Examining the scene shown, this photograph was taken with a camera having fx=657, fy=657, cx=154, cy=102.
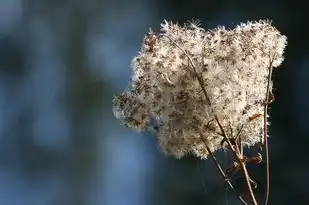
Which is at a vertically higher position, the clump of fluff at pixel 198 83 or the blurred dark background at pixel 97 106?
the blurred dark background at pixel 97 106

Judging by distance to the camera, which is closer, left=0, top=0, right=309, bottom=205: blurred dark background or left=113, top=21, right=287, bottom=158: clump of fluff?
left=113, top=21, right=287, bottom=158: clump of fluff

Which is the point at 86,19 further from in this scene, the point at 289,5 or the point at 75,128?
the point at 289,5

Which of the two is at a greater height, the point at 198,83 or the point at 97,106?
the point at 97,106

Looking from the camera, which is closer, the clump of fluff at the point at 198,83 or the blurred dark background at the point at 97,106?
the clump of fluff at the point at 198,83

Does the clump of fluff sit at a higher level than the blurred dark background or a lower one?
lower

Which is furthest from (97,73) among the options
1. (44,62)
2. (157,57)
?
(157,57)
